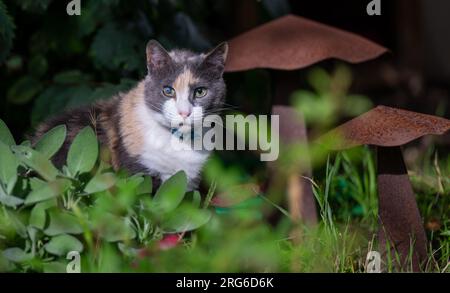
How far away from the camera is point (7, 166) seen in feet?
7.95

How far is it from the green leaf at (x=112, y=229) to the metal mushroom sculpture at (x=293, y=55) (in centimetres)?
110

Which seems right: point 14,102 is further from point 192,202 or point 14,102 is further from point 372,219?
point 372,219

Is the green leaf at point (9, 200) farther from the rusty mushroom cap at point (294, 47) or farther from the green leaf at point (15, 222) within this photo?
the rusty mushroom cap at point (294, 47)

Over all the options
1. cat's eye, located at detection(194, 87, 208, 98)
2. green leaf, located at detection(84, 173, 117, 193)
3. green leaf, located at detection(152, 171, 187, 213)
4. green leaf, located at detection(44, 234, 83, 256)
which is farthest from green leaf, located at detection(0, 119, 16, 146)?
cat's eye, located at detection(194, 87, 208, 98)

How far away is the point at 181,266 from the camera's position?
2176 mm

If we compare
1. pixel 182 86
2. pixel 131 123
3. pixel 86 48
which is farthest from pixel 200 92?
pixel 86 48

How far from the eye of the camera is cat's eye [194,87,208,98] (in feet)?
9.47

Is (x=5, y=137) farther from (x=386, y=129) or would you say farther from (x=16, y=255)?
(x=386, y=129)

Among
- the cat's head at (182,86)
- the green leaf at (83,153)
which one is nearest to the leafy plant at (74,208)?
the green leaf at (83,153)

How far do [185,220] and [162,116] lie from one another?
0.55m

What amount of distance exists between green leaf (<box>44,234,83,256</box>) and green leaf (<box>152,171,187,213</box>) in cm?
29

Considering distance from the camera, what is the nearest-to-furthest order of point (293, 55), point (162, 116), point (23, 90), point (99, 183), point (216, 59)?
point (99, 183) → point (162, 116) → point (216, 59) → point (293, 55) → point (23, 90)

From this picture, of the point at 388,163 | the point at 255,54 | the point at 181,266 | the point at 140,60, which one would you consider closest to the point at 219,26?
the point at 140,60

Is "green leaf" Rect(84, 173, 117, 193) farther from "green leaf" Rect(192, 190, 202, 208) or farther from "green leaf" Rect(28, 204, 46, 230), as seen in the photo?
"green leaf" Rect(192, 190, 202, 208)
